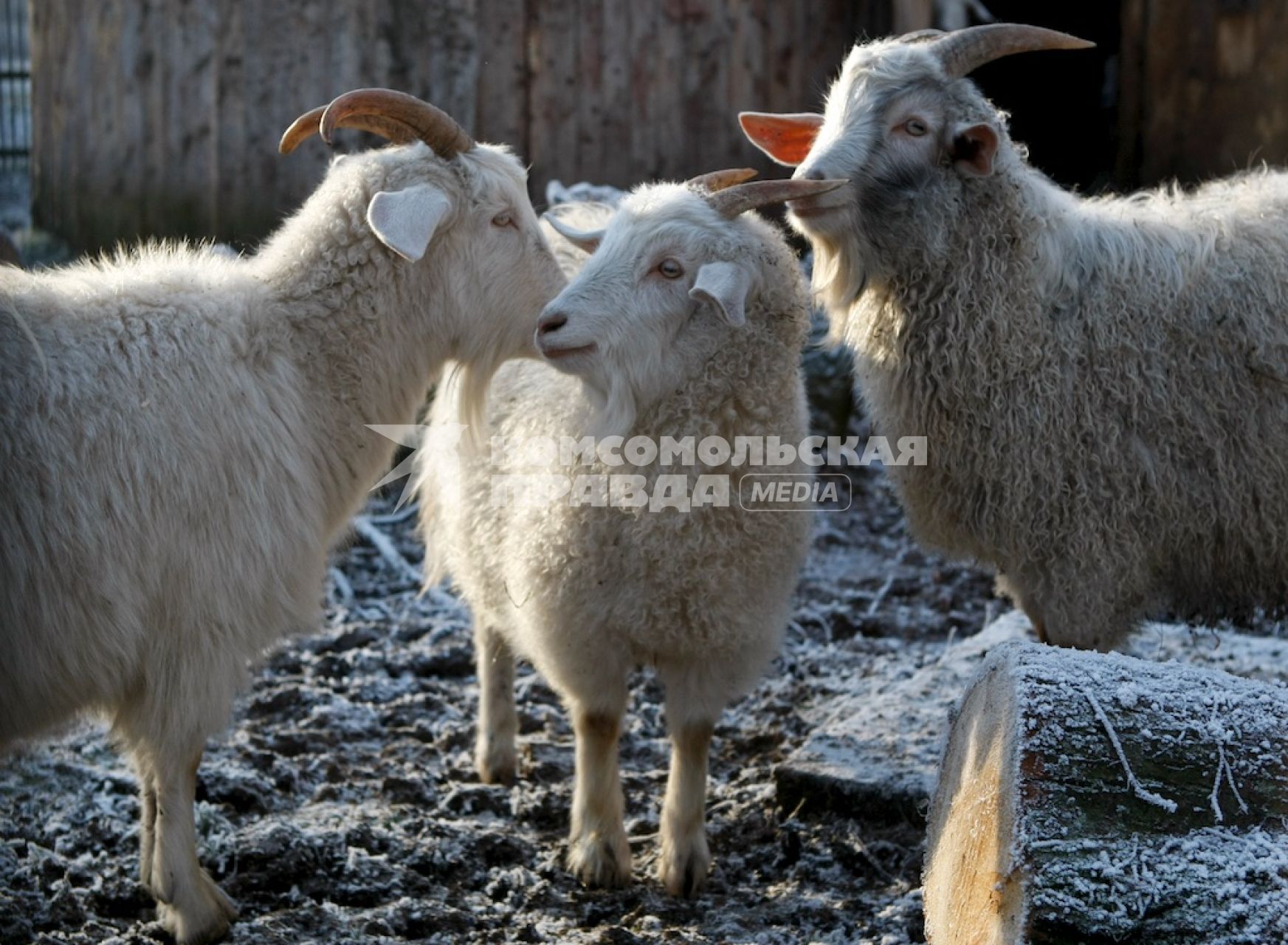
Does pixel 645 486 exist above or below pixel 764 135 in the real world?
below

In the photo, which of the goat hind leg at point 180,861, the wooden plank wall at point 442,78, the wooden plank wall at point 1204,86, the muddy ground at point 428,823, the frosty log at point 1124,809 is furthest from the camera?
the wooden plank wall at point 442,78

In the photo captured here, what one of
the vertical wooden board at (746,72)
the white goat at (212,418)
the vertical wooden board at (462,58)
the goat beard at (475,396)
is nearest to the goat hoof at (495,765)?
the goat beard at (475,396)

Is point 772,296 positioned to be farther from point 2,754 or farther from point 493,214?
point 2,754

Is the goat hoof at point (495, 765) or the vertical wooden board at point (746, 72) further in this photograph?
the vertical wooden board at point (746, 72)

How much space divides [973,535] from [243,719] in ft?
8.86

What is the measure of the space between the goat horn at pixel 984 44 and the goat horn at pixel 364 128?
5.05 ft

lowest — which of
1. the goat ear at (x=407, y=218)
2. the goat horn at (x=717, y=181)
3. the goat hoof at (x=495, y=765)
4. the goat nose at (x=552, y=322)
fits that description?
the goat hoof at (x=495, y=765)

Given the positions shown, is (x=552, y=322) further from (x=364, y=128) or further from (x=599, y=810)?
(x=599, y=810)

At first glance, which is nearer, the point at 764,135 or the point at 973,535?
the point at 973,535

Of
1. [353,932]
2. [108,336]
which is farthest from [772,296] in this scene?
[353,932]

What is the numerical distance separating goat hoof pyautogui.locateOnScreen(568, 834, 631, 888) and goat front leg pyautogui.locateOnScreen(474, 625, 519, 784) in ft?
2.50

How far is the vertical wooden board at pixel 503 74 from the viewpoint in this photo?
29.5ft

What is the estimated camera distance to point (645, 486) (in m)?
3.92

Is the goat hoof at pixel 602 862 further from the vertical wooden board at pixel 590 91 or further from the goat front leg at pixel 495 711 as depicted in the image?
the vertical wooden board at pixel 590 91
